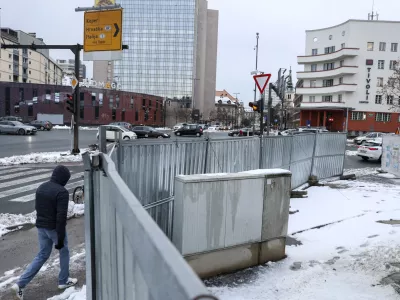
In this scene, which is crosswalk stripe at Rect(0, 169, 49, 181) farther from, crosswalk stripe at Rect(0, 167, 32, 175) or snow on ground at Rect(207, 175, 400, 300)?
snow on ground at Rect(207, 175, 400, 300)

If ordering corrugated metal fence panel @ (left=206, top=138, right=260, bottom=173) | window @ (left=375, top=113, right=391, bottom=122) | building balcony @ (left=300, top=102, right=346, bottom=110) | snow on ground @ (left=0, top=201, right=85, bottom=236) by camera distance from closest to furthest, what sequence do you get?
corrugated metal fence panel @ (left=206, top=138, right=260, bottom=173) → snow on ground @ (left=0, top=201, right=85, bottom=236) → window @ (left=375, top=113, right=391, bottom=122) → building balcony @ (left=300, top=102, right=346, bottom=110)

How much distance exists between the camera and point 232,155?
716 cm

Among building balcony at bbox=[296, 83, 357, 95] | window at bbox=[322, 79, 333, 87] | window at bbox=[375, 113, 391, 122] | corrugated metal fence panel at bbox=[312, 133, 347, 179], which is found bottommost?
corrugated metal fence panel at bbox=[312, 133, 347, 179]

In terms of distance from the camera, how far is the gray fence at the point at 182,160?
423 cm

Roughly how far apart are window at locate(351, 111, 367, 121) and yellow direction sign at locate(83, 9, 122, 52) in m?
55.6

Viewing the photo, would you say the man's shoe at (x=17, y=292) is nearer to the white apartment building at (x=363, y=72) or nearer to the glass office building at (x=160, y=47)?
the white apartment building at (x=363, y=72)

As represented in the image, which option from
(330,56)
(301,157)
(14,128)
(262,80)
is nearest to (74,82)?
(262,80)

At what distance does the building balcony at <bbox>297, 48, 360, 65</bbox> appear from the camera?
58219mm

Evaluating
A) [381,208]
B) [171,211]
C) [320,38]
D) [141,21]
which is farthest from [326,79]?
[141,21]

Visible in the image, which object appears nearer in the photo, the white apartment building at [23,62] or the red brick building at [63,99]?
the red brick building at [63,99]

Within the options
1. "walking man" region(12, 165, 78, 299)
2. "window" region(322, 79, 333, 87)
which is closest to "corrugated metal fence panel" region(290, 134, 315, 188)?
"walking man" region(12, 165, 78, 299)

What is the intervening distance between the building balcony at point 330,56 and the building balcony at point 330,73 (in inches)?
78.1

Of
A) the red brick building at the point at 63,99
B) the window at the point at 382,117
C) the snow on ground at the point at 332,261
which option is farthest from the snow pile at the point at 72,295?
the red brick building at the point at 63,99

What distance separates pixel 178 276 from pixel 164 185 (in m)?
3.97
